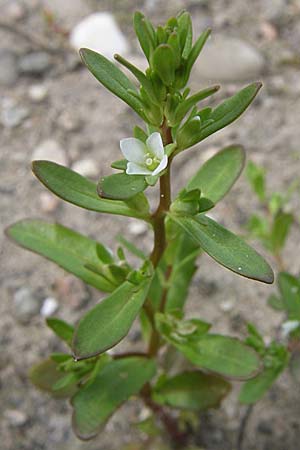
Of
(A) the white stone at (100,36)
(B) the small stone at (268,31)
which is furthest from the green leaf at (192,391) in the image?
(B) the small stone at (268,31)

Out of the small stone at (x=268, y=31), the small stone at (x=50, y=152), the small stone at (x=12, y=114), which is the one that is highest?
the small stone at (x=268, y=31)

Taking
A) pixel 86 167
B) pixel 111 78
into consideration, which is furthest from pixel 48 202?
pixel 111 78

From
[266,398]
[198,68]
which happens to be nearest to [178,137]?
[266,398]

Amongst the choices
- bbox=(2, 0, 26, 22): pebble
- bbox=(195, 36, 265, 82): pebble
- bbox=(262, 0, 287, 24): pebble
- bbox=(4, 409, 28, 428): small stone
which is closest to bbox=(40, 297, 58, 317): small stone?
bbox=(4, 409, 28, 428): small stone

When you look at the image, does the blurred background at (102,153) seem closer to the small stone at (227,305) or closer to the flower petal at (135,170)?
the small stone at (227,305)

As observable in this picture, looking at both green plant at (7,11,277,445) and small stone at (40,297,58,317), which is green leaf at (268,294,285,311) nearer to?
green plant at (7,11,277,445)

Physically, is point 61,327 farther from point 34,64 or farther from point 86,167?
point 34,64
